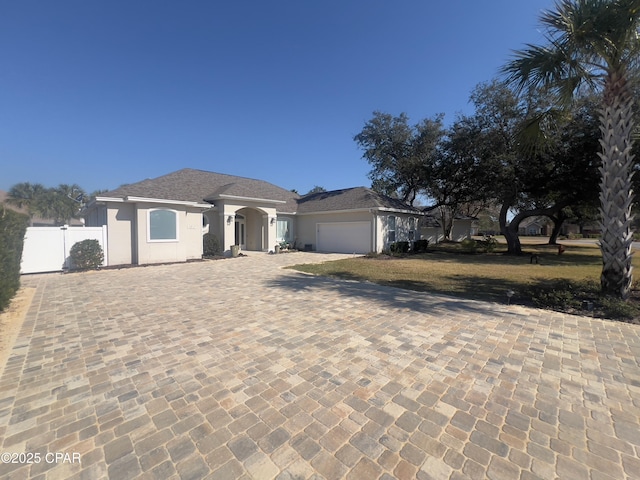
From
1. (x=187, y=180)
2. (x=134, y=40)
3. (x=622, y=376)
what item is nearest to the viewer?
(x=622, y=376)

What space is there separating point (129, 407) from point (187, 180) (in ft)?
61.3

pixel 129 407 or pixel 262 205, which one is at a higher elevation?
pixel 262 205

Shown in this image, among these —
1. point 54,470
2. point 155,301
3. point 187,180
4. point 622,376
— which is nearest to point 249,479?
point 54,470

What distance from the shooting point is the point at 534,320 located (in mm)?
5730

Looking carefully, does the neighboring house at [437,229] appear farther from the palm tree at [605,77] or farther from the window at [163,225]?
the window at [163,225]

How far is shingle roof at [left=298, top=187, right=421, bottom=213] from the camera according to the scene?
20156 millimetres

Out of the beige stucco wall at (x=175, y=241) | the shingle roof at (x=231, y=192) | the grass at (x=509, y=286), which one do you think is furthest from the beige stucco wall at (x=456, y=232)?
the beige stucco wall at (x=175, y=241)

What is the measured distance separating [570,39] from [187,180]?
64.3ft

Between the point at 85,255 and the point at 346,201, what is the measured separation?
15.8 m

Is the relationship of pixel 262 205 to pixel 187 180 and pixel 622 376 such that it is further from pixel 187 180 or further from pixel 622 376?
pixel 622 376

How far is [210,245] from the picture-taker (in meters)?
16.6

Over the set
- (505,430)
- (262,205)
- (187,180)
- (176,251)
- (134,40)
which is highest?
(134,40)

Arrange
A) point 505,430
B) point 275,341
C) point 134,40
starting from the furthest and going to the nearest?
1. point 134,40
2. point 275,341
3. point 505,430

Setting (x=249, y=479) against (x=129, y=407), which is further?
(x=129, y=407)
